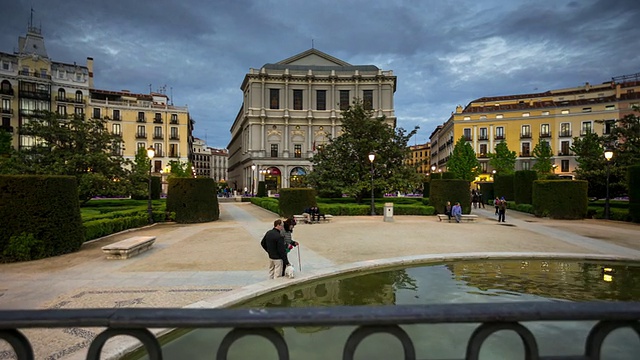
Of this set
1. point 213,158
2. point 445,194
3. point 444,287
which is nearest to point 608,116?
point 445,194

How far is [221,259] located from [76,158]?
15.6m

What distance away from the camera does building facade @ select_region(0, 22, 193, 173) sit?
53938mm

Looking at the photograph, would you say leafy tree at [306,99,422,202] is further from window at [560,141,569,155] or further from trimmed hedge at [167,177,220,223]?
window at [560,141,569,155]

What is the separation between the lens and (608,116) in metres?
54.5

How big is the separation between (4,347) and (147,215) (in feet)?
52.9

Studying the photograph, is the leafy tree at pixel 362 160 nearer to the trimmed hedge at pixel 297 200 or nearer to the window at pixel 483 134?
the trimmed hedge at pixel 297 200

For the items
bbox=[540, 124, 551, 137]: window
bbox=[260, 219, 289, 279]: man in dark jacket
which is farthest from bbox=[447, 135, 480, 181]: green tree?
bbox=[260, 219, 289, 279]: man in dark jacket

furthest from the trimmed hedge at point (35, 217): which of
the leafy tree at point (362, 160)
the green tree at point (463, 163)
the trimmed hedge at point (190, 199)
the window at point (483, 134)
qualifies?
the window at point (483, 134)

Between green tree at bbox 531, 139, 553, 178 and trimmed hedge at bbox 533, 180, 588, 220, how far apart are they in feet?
99.0

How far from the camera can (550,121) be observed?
5853 cm

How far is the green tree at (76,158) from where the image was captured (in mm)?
20344

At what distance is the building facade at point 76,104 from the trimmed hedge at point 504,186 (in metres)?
49.5

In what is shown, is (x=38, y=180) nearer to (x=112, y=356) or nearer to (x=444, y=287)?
(x=112, y=356)

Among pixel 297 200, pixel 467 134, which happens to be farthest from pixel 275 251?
pixel 467 134
